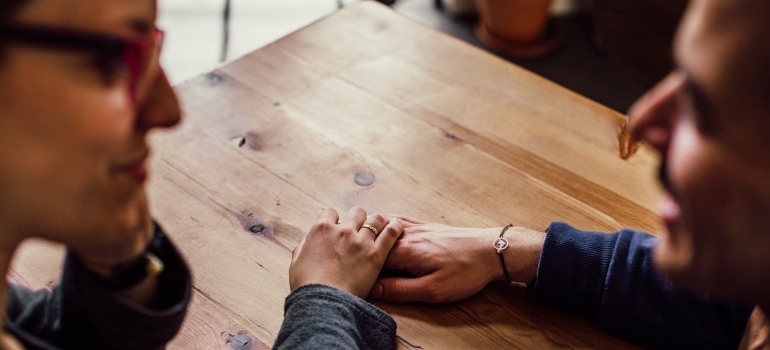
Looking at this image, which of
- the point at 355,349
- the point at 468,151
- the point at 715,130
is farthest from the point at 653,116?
A: the point at 468,151

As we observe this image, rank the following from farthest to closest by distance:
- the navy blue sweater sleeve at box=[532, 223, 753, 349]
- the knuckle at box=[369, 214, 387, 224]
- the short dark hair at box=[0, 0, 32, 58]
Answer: the knuckle at box=[369, 214, 387, 224] < the navy blue sweater sleeve at box=[532, 223, 753, 349] < the short dark hair at box=[0, 0, 32, 58]

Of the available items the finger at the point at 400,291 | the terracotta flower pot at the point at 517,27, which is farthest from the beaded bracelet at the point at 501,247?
the terracotta flower pot at the point at 517,27

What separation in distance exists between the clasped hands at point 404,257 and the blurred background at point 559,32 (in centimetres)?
154

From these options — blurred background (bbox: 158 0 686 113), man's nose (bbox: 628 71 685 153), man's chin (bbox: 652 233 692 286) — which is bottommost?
blurred background (bbox: 158 0 686 113)

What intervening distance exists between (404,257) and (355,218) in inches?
3.6

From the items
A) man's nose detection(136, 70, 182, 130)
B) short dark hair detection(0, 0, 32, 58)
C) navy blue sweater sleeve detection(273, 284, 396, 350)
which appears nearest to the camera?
short dark hair detection(0, 0, 32, 58)

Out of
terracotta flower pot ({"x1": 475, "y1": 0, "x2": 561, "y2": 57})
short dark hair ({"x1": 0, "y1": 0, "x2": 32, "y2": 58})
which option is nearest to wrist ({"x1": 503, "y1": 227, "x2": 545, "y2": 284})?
short dark hair ({"x1": 0, "y1": 0, "x2": 32, "y2": 58})

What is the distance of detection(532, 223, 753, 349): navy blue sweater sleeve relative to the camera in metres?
0.96

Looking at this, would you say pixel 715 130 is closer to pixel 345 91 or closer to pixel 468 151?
pixel 468 151

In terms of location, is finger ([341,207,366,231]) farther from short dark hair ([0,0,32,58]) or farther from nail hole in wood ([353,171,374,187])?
short dark hair ([0,0,32,58])

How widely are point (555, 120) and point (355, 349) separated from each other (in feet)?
2.18

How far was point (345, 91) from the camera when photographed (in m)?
1.37

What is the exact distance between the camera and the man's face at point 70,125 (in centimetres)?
50

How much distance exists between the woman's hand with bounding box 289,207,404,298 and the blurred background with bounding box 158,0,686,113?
1.53 meters
